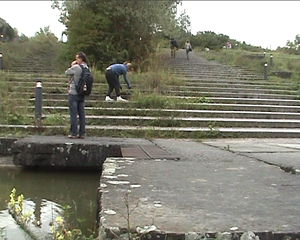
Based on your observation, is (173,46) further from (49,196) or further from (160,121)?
(49,196)

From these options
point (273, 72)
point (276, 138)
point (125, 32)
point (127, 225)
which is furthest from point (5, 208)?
point (273, 72)

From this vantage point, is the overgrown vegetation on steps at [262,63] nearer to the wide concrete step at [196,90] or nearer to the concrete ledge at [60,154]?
the wide concrete step at [196,90]

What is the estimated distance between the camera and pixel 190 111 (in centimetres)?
1059

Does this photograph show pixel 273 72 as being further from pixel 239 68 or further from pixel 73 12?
pixel 73 12

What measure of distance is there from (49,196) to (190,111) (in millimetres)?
6920

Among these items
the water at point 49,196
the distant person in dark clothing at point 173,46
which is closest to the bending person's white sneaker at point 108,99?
the water at point 49,196

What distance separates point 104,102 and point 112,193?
832 cm

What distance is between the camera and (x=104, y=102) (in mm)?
10609

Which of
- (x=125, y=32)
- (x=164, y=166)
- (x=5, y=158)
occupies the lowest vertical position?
(x=5, y=158)

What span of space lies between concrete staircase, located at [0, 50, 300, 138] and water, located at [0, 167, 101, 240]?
2.15m

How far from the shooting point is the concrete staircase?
8.34m

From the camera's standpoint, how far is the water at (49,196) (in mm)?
2930

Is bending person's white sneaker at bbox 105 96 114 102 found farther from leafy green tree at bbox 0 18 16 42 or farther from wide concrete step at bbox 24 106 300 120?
leafy green tree at bbox 0 18 16 42

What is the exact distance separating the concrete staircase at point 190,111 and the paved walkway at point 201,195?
428cm
